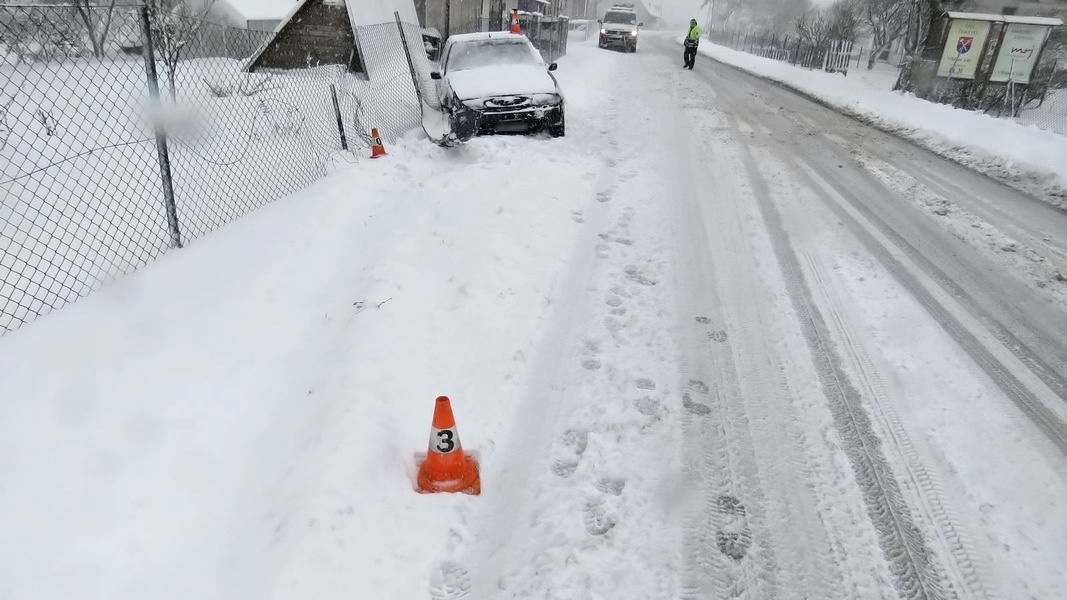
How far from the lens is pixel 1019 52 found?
1402 cm

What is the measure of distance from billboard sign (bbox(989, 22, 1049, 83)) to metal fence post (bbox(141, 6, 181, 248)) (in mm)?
17317

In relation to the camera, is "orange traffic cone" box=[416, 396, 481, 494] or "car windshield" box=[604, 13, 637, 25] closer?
"orange traffic cone" box=[416, 396, 481, 494]

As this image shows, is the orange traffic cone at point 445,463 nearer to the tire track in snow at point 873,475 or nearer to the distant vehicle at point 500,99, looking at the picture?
the tire track in snow at point 873,475

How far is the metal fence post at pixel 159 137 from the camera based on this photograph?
417 cm

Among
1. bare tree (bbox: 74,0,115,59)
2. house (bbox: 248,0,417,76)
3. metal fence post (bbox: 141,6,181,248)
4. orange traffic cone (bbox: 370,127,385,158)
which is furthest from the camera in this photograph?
house (bbox: 248,0,417,76)

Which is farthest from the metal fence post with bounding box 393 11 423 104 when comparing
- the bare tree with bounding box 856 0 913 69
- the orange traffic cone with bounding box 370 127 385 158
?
the bare tree with bounding box 856 0 913 69

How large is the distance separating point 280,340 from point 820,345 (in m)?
3.40

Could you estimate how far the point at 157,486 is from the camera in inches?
103

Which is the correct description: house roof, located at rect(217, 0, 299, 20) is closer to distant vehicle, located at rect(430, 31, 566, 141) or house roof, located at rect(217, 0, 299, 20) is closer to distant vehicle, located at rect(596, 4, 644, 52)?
distant vehicle, located at rect(430, 31, 566, 141)

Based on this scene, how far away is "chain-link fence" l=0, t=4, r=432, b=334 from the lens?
426 centimetres

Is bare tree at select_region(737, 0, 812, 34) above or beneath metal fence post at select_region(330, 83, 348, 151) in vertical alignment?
above

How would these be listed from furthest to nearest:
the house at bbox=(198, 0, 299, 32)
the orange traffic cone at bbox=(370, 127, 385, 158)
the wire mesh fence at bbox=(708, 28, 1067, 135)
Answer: the house at bbox=(198, 0, 299, 32)
the wire mesh fence at bbox=(708, 28, 1067, 135)
the orange traffic cone at bbox=(370, 127, 385, 158)

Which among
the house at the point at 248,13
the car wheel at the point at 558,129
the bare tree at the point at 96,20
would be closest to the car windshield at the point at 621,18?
the house at the point at 248,13

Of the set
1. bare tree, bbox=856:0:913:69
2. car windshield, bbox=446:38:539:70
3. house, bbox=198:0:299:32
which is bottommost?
car windshield, bbox=446:38:539:70
